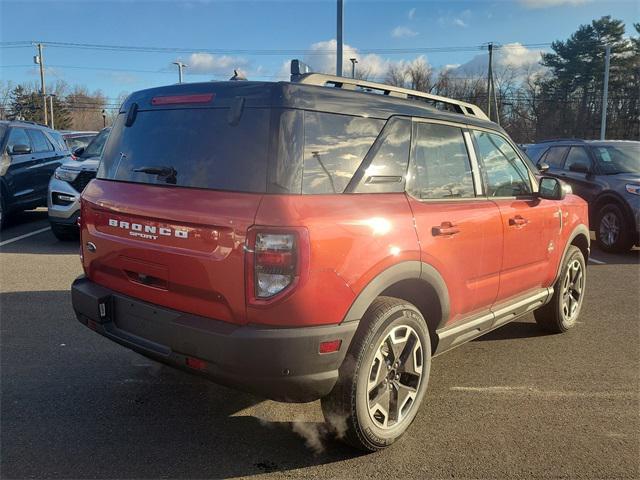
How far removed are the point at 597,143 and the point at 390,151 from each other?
8401mm

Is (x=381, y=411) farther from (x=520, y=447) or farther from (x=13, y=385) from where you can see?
(x=13, y=385)

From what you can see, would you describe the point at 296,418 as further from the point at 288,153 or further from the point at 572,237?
the point at 572,237

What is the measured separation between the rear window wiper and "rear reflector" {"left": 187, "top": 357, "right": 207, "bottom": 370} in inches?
37.1

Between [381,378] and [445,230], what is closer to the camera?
[381,378]

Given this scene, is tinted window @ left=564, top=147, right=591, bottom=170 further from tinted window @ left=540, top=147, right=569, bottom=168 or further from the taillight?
the taillight

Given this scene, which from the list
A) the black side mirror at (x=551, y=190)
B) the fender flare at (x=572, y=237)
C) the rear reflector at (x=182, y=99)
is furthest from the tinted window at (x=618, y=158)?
the rear reflector at (x=182, y=99)

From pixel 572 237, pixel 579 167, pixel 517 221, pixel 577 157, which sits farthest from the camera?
pixel 577 157

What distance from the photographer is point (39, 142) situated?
1099cm

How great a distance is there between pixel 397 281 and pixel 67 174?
7.30 metres

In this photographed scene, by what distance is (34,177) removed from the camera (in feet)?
34.0

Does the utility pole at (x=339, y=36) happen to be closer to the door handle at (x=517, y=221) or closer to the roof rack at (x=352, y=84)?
the roof rack at (x=352, y=84)

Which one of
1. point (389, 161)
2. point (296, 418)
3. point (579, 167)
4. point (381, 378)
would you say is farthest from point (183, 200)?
point (579, 167)

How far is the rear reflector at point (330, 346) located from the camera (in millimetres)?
2524

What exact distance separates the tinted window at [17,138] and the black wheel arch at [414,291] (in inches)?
361
